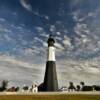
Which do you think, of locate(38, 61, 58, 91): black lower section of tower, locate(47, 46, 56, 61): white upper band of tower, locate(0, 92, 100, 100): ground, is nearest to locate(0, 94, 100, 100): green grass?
locate(0, 92, 100, 100): ground

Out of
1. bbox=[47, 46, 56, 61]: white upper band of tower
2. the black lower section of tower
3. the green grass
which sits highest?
bbox=[47, 46, 56, 61]: white upper band of tower

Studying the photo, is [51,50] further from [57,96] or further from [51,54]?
[57,96]

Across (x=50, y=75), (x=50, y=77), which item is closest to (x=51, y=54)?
(x=50, y=75)

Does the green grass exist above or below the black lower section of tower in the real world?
below

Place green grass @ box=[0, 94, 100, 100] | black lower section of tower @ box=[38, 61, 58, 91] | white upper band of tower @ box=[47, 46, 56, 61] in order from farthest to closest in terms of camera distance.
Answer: white upper band of tower @ box=[47, 46, 56, 61] → black lower section of tower @ box=[38, 61, 58, 91] → green grass @ box=[0, 94, 100, 100]

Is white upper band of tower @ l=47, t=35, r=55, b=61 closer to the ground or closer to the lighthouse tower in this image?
the lighthouse tower

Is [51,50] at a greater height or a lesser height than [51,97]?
greater

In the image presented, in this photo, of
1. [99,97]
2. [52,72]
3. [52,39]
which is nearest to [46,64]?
[52,72]

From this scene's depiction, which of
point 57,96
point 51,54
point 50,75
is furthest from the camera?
point 51,54

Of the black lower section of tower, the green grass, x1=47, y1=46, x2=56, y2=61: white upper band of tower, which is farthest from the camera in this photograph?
x1=47, y1=46, x2=56, y2=61: white upper band of tower

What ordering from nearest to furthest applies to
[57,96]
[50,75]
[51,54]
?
[57,96] < [50,75] < [51,54]

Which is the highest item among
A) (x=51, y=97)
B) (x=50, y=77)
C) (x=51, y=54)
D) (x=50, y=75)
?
(x=51, y=54)

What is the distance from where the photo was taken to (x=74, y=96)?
27.8 m

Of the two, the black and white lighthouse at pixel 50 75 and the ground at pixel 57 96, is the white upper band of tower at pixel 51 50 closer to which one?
the black and white lighthouse at pixel 50 75
